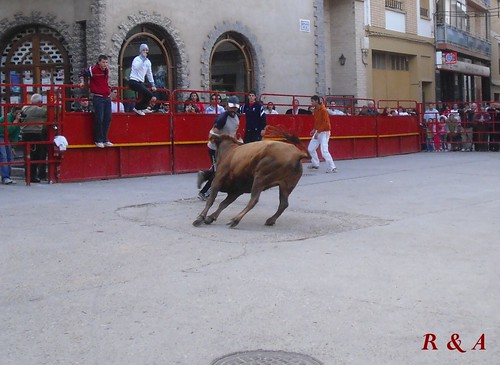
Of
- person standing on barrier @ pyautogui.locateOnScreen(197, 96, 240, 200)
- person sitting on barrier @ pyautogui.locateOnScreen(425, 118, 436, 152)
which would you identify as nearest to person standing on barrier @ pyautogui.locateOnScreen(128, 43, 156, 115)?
person standing on barrier @ pyautogui.locateOnScreen(197, 96, 240, 200)

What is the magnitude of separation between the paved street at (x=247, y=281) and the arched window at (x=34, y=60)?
8.43 m

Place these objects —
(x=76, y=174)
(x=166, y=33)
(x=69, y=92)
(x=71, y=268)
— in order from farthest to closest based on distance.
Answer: (x=166, y=33), (x=69, y=92), (x=76, y=174), (x=71, y=268)

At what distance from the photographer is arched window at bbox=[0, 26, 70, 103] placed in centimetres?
1945

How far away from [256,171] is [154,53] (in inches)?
471

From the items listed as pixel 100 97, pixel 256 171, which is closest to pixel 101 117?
pixel 100 97

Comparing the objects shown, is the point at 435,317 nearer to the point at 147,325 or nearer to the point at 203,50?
the point at 147,325

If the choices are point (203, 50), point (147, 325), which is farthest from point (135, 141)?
point (147, 325)

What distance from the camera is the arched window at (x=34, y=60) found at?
766 inches

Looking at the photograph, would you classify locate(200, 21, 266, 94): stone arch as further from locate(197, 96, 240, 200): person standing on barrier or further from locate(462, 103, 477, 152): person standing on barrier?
locate(197, 96, 240, 200): person standing on barrier

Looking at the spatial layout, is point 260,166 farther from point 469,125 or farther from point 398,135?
point 469,125

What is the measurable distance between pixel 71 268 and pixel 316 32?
19.8 meters

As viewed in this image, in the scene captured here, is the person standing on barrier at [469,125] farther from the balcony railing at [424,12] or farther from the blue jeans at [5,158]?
the blue jeans at [5,158]

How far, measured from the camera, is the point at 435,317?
555cm

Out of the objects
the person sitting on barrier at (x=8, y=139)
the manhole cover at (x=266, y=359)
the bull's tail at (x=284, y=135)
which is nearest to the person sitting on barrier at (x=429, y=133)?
the person sitting on barrier at (x=8, y=139)
